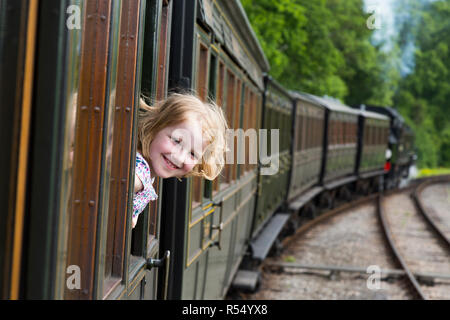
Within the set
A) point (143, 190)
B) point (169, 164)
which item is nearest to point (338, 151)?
point (143, 190)

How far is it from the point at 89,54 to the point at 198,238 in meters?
2.50

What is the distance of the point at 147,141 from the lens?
2.14 meters

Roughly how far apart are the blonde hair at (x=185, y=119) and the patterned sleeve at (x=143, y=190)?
32 mm

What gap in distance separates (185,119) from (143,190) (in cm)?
36

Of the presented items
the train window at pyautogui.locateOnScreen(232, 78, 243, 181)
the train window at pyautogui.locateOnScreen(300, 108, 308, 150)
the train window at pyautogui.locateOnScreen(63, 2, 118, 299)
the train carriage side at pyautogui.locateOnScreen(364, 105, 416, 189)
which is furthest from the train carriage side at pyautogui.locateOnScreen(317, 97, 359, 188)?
the train window at pyautogui.locateOnScreen(63, 2, 118, 299)

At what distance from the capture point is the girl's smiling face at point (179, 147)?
6.66 ft

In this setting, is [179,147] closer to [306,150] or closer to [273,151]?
[273,151]

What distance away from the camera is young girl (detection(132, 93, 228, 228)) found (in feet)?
6.67

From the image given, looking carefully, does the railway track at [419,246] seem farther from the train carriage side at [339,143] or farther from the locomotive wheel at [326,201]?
the train carriage side at [339,143]

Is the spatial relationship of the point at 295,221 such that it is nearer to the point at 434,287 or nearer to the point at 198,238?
the point at 434,287

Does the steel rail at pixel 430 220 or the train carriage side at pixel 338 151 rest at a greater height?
the train carriage side at pixel 338 151

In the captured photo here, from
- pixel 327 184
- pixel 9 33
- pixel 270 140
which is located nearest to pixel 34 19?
pixel 9 33

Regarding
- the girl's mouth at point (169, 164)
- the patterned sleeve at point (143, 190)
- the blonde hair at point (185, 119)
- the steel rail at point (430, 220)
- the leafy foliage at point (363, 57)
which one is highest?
the leafy foliage at point (363, 57)

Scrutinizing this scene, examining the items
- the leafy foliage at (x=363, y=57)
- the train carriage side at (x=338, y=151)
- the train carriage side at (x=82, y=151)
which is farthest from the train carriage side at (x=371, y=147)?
the train carriage side at (x=82, y=151)
